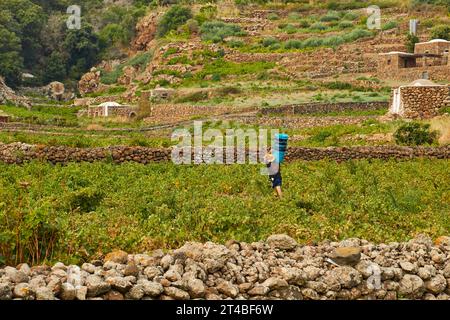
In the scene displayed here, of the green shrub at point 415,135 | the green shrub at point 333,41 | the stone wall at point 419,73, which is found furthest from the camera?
the green shrub at point 333,41

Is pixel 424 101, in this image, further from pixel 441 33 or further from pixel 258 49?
pixel 258 49

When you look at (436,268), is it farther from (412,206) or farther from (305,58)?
(305,58)

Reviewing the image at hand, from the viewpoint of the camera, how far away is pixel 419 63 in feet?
134

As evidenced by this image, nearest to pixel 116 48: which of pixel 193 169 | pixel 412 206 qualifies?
pixel 193 169

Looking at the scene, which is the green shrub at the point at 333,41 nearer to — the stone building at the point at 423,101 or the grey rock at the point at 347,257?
the stone building at the point at 423,101

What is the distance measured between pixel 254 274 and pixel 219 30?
49.5 metres

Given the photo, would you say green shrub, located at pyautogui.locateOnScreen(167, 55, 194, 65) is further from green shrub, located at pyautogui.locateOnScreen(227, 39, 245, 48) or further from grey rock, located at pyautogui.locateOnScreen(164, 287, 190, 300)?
grey rock, located at pyautogui.locateOnScreen(164, 287, 190, 300)

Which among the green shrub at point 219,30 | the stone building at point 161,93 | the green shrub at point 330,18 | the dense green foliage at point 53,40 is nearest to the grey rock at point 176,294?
the stone building at point 161,93

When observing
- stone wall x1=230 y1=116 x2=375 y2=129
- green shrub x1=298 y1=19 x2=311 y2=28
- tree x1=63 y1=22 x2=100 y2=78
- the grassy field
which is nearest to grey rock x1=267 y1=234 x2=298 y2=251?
the grassy field

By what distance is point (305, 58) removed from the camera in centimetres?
4753

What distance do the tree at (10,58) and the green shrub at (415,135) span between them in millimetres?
41668

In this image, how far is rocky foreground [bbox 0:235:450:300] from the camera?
7.06 metres

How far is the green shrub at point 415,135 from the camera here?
21.6 m

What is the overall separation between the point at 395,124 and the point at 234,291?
18.2 metres
